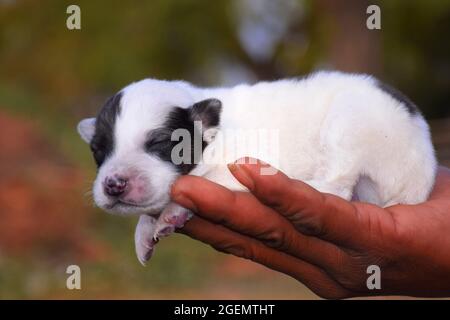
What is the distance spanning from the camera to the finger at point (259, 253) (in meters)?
4.74

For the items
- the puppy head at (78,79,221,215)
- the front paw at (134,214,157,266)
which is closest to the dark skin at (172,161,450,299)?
the front paw at (134,214,157,266)

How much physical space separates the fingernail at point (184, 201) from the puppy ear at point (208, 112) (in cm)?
83

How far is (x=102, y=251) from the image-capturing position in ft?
44.9

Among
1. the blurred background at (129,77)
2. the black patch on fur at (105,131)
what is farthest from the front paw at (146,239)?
the blurred background at (129,77)

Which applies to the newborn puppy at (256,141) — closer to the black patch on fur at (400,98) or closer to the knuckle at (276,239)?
the black patch on fur at (400,98)

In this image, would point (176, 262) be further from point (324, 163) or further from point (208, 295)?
point (324, 163)

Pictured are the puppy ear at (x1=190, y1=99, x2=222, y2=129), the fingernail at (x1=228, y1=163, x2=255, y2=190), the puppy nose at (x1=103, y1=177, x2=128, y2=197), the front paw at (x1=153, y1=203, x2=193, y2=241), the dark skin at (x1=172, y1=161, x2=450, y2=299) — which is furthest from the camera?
the puppy ear at (x1=190, y1=99, x2=222, y2=129)

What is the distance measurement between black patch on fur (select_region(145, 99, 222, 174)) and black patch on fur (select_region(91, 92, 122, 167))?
0.25 m

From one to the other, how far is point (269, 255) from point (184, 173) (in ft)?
2.84

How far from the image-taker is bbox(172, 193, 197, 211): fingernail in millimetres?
4019

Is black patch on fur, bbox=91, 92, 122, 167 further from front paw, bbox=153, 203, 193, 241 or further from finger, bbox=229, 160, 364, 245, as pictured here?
finger, bbox=229, 160, 364, 245

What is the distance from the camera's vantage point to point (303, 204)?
4.00 metres

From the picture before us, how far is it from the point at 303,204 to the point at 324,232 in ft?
1.20

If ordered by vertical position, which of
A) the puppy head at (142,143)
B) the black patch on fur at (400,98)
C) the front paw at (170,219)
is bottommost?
the front paw at (170,219)
